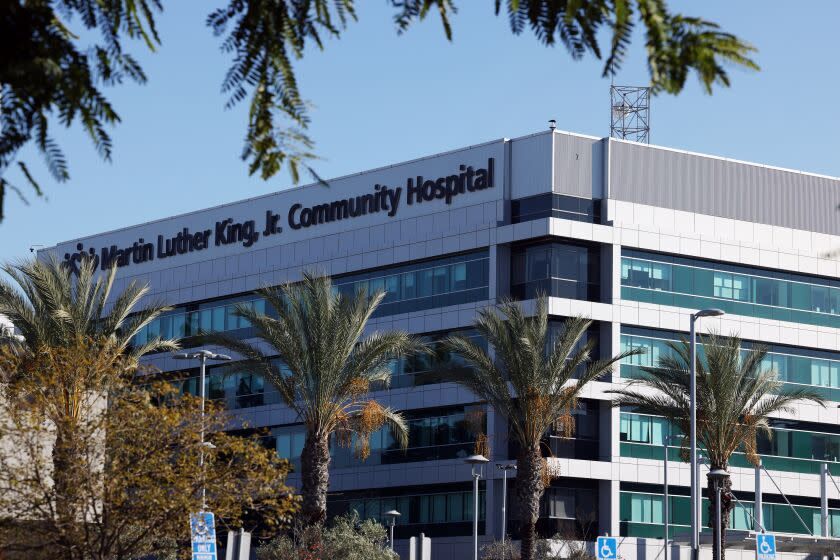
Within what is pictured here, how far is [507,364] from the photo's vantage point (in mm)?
45312

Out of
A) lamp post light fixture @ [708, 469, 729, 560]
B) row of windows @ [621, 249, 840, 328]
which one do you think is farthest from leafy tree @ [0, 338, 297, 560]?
row of windows @ [621, 249, 840, 328]

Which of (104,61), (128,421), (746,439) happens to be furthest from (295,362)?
(104,61)

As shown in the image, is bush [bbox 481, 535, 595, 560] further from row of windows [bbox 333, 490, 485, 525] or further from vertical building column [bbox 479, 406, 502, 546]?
row of windows [bbox 333, 490, 485, 525]

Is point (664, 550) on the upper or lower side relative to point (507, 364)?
lower

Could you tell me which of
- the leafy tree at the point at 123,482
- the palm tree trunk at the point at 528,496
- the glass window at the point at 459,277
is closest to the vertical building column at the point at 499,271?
the glass window at the point at 459,277

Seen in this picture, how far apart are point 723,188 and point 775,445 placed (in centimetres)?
1057

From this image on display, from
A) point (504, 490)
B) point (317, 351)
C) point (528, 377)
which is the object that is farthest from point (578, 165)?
point (317, 351)

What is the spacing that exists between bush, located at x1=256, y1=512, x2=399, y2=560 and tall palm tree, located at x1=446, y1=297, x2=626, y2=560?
15.5 ft

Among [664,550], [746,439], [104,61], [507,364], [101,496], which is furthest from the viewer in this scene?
[664,550]

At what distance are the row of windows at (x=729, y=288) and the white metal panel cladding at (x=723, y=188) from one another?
2.17 metres

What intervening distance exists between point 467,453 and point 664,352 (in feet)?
28.6

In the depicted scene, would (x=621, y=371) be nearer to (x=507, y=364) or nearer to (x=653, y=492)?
(x=653, y=492)

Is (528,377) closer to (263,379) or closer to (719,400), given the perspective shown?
(719,400)

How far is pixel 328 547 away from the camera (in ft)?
153
